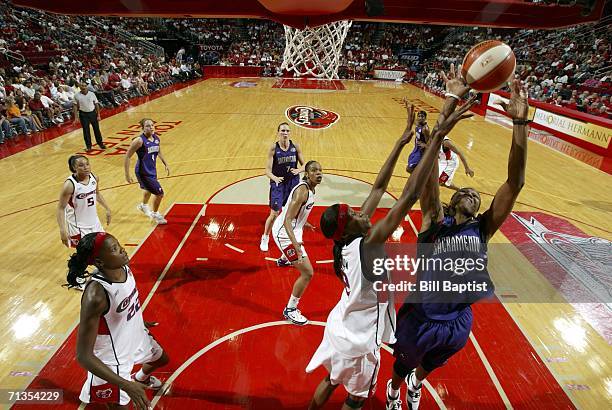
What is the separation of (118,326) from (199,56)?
30.3 m

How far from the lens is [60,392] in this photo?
3.34 metres

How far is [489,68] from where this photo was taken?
2385 mm

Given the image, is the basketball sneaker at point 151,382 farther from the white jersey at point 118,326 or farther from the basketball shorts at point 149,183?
the basketball shorts at point 149,183

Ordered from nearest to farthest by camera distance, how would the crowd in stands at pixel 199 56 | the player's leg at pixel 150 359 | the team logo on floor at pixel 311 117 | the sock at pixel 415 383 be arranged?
the player's leg at pixel 150 359, the sock at pixel 415 383, the crowd in stands at pixel 199 56, the team logo on floor at pixel 311 117

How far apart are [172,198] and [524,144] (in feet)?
21.5

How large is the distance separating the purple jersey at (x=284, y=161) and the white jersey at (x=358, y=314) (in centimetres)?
348

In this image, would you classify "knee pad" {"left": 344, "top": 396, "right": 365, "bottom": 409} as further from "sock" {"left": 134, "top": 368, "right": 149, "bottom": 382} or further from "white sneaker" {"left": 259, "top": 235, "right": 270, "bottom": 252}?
"white sneaker" {"left": 259, "top": 235, "right": 270, "bottom": 252}

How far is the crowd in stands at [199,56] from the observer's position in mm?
13273

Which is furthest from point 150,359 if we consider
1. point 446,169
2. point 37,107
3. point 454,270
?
point 37,107

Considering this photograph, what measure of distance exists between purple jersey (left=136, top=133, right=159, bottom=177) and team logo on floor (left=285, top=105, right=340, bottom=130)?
785 centimetres

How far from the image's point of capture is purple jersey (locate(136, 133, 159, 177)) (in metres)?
6.07

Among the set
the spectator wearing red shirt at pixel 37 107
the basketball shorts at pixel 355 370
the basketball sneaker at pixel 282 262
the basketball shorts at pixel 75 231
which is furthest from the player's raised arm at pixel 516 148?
the spectator wearing red shirt at pixel 37 107

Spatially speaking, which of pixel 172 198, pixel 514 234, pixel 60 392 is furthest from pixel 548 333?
pixel 172 198

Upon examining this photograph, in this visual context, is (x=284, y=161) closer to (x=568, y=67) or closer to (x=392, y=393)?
(x=392, y=393)
